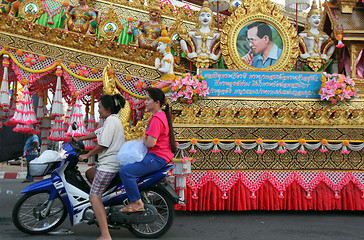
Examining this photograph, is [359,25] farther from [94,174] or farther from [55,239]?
[55,239]

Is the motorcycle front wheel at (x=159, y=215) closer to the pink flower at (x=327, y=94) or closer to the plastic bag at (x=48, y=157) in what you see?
the plastic bag at (x=48, y=157)

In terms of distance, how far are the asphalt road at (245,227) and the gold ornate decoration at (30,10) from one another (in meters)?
3.77

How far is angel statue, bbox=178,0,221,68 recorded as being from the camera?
6.16 meters

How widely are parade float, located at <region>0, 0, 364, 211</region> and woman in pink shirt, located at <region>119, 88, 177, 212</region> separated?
823 mm

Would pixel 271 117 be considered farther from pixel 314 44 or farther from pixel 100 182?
pixel 100 182

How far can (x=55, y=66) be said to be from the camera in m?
6.21

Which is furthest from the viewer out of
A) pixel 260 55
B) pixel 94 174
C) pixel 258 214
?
pixel 260 55

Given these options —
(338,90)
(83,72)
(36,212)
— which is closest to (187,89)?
(83,72)

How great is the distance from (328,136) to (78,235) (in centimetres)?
385

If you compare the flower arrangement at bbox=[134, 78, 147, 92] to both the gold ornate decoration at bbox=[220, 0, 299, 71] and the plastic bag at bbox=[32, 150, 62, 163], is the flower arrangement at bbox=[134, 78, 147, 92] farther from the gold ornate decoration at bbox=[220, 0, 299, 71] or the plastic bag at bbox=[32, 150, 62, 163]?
the plastic bag at bbox=[32, 150, 62, 163]

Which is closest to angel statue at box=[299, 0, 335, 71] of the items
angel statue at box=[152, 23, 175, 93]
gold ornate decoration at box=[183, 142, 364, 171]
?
gold ornate decoration at box=[183, 142, 364, 171]

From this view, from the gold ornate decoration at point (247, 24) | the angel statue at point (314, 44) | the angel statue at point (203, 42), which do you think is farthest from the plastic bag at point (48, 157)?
the angel statue at point (314, 44)

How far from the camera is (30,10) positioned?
6926 millimetres

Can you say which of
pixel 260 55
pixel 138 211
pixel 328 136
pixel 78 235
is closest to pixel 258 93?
pixel 260 55
